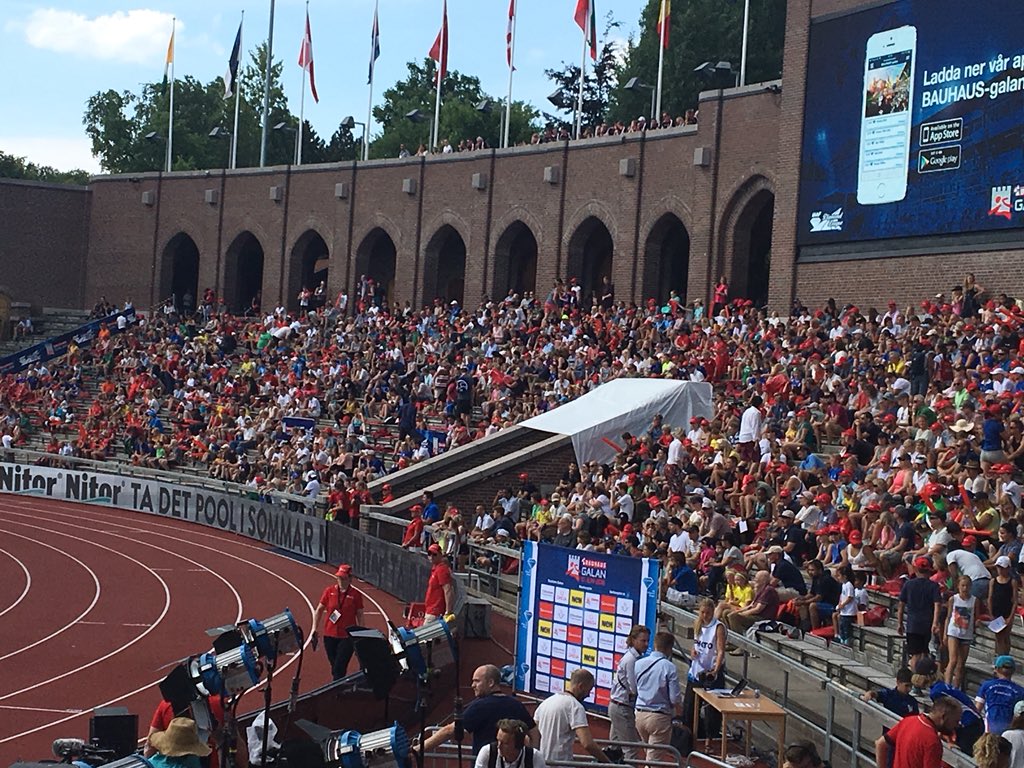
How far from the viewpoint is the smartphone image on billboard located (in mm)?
31672

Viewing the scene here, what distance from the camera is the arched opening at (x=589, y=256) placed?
44.1m

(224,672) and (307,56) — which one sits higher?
(307,56)

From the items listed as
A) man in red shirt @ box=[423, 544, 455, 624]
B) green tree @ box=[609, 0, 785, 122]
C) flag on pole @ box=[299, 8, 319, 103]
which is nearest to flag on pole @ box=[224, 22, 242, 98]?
flag on pole @ box=[299, 8, 319, 103]

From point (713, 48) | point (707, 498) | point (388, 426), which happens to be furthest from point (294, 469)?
point (713, 48)

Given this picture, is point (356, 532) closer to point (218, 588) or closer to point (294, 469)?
point (218, 588)

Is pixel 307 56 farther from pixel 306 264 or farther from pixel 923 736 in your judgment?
pixel 923 736

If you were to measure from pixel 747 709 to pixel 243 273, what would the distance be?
4656cm

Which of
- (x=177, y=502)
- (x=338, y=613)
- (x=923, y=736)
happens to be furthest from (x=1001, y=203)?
(x=923, y=736)

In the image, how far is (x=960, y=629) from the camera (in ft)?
48.1

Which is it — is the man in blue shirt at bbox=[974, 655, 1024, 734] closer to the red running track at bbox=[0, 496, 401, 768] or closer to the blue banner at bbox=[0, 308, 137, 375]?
the red running track at bbox=[0, 496, 401, 768]

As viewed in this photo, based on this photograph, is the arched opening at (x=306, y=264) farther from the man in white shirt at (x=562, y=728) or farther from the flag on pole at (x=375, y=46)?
the man in white shirt at (x=562, y=728)

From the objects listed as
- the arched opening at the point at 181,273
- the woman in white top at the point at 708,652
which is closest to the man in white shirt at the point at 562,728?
the woman in white top at the point at 708,652

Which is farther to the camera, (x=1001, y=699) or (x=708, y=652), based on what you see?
(x=708, y=652)

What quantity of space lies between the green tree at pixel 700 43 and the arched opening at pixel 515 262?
2099 centimetres
